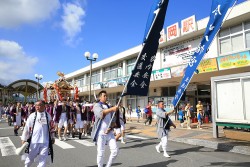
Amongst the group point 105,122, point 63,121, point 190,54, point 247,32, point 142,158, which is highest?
point 247,32

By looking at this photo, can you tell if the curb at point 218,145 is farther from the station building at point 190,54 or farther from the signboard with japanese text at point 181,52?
the signboard with japanese text at point 181,52

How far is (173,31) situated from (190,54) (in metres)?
2.50

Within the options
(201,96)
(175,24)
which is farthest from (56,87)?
(201,96)

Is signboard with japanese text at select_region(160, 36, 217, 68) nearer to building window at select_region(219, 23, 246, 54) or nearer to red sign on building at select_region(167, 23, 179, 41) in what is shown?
building window at select_region(219, 23, 246, 54)

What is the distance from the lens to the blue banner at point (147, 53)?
5762mm

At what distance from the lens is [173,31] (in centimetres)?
2142

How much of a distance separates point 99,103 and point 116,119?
2.04ft

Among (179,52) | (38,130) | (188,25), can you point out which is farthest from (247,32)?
(38,130)

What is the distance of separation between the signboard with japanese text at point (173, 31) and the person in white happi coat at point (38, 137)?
→ 1743 cm

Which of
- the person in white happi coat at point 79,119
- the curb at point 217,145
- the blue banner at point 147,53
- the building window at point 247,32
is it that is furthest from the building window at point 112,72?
the blue banner at point 147,53

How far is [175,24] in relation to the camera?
69.4 feet

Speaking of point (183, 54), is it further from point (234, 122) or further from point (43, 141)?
point (43, 141)

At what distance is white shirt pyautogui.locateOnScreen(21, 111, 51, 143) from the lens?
5.11 m

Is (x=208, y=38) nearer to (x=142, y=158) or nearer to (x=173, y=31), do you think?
(x=142, y=158)
